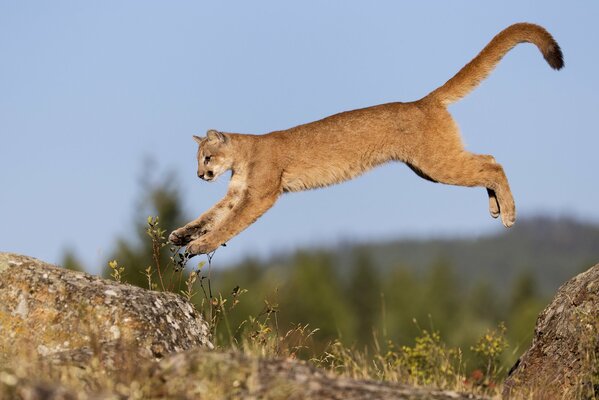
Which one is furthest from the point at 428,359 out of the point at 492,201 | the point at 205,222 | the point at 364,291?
the point at 364,291

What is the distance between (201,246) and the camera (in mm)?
9938

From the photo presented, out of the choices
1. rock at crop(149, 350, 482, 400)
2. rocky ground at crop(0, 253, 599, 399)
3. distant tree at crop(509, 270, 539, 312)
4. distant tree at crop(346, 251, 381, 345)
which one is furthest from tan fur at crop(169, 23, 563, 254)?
distant tree at crop(346, 251, 381, 345)

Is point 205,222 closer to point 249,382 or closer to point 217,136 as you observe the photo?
point 217,136

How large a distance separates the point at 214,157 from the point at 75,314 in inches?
184

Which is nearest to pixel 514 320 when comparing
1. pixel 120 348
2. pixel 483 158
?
pixel 483 158

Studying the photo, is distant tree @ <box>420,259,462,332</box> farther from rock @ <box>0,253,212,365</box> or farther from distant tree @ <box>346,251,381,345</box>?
rock @ <box>0,253,212,365</box>

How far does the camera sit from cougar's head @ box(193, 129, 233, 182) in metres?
11.4

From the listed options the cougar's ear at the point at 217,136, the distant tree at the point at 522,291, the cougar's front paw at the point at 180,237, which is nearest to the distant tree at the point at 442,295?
the distant tree at the point at 522,291

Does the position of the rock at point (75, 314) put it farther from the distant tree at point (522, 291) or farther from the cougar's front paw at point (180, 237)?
the distant tree at point (522, 291)

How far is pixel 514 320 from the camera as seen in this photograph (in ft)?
241

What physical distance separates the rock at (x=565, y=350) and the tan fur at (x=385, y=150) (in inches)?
93.6

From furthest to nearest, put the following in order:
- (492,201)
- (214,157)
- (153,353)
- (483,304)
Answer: (483,304) < (214,157) < (492,201) < (153,353)

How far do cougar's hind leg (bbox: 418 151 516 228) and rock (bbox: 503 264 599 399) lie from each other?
2.37 m

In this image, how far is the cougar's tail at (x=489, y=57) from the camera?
10.8 metres
